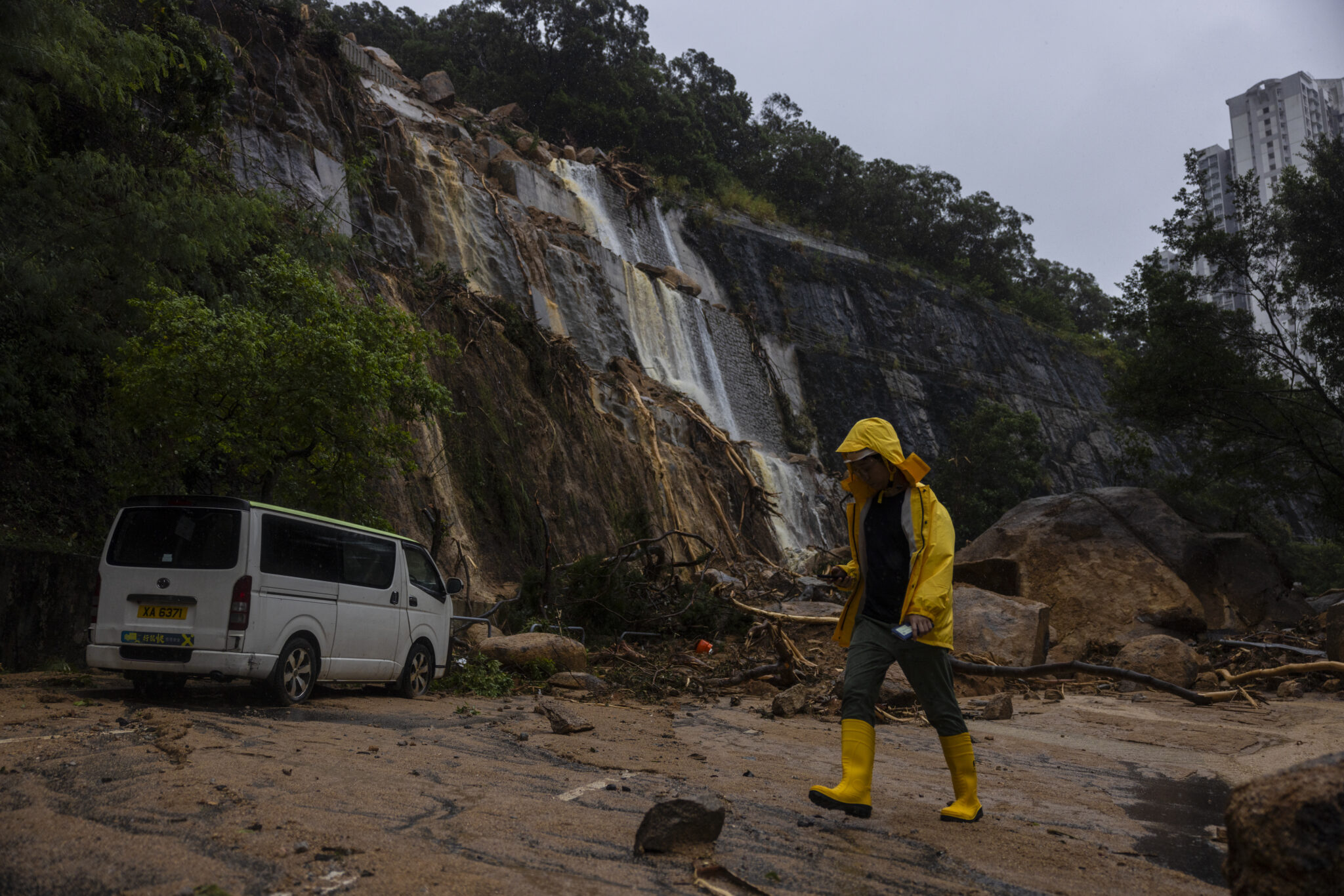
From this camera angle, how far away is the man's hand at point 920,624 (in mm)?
4012

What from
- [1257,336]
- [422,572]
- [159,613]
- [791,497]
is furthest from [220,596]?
[791,497]

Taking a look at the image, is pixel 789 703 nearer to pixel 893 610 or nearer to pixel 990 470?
pixel 893 610

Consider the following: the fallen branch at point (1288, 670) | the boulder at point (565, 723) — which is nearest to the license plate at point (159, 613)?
the boulder at point (565, 723)

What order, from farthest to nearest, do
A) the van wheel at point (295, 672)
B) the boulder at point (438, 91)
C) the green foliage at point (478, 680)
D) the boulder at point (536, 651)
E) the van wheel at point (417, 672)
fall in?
the boulder at point (438, 91) → the boulder at point (536, 651) → the green foliage at point (478, 680) → the van wheel at point (417, 672) → the van wheel at point (295, 672)

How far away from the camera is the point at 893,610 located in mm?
4309

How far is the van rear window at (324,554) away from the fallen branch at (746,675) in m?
3.86

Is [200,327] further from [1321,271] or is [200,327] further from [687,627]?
[1321,271]

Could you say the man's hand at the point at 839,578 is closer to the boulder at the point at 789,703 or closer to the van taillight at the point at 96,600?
the boulder at the point at 789,703

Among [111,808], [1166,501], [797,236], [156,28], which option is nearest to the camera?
[111,808]

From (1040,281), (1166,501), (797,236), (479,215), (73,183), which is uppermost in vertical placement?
(1040,281)

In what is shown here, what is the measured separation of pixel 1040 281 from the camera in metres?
69.4

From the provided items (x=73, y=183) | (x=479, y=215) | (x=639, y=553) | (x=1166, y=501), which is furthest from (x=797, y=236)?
(x=73, y=183)

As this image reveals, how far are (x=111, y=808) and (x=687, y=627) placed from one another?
9909 mm

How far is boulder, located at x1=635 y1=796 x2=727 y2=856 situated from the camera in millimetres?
3115
